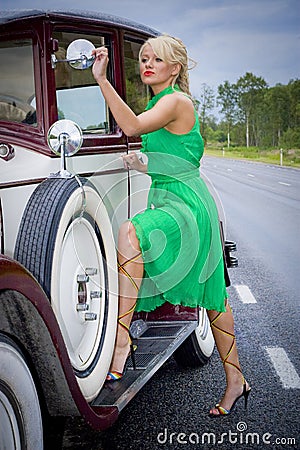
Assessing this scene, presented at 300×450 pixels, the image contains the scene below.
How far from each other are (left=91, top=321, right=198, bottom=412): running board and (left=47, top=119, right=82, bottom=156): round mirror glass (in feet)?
2.99

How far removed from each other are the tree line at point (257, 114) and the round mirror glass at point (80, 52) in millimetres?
19854

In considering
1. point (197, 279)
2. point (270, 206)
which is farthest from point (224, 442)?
point (270, 206)

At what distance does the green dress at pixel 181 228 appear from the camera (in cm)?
295

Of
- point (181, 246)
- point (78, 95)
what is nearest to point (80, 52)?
point (78, 95)

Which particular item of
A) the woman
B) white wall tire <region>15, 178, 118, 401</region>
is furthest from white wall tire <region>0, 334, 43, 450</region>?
the woman

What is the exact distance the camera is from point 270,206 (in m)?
12.2

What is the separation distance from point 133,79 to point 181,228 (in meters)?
0.96

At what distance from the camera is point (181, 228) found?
2.96 metres

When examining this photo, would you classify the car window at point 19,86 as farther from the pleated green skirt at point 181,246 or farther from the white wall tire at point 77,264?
the pleated green skirt at point 181,246

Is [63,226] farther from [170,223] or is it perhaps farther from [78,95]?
[78,95]

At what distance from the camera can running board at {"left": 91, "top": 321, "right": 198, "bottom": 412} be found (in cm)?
259

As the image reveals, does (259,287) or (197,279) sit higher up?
(197,279)

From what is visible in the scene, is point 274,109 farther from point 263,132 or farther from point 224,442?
point 224,442

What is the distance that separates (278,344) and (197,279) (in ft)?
4.88
